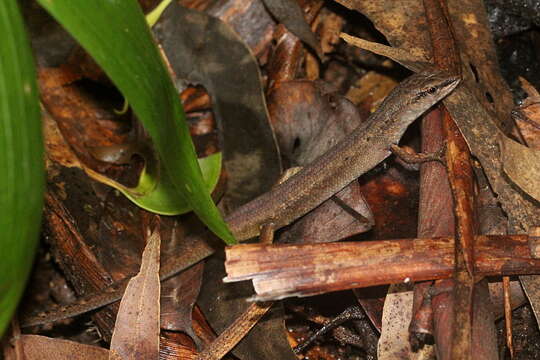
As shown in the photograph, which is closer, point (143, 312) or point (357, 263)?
point (357, 263)

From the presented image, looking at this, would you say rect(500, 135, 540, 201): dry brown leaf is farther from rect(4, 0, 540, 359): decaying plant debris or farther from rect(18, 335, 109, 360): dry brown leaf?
rect(18, 335, 109, 360): dry brown leaf

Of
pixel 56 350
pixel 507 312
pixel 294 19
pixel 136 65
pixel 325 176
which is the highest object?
pixel 136 65

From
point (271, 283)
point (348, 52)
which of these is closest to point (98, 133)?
point (348, 52)

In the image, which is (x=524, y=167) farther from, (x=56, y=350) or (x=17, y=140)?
(x=56, y=350)

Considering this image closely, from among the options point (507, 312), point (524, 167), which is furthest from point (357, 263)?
point (524, 167)

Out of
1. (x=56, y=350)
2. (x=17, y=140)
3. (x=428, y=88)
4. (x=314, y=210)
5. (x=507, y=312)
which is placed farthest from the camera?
(x=314, y=210)

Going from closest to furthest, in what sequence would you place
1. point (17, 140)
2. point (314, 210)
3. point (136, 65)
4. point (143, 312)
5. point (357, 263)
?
point (17, 140) < point (136, 65) < point (357, 263) < point (143, 312) < point (314, 210)

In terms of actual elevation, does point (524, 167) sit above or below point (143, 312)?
above

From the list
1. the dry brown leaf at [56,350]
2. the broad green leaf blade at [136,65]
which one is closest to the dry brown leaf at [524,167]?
the broad green leaf blade at [136,65]
